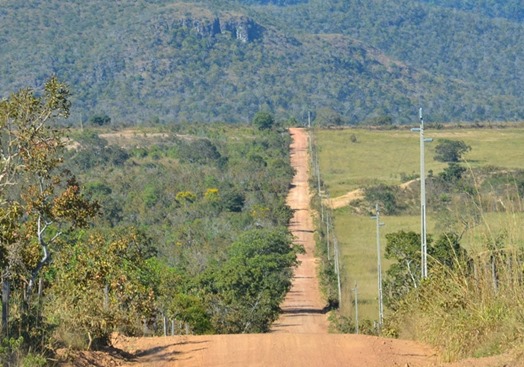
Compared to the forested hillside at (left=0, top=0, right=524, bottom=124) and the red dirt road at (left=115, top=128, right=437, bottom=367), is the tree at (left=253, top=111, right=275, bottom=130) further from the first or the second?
the red dirt road at (left=115, top=128, right=437, bottom=367)

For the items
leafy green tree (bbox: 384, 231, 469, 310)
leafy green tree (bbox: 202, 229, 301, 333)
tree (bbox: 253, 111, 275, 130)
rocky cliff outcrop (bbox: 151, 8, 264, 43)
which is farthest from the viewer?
rocky cliff outcrop (bbox: 151, 8, 264, 43)

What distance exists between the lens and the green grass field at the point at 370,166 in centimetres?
3908

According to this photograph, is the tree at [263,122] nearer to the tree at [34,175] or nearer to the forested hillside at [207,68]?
the forested hillside at [207,68]

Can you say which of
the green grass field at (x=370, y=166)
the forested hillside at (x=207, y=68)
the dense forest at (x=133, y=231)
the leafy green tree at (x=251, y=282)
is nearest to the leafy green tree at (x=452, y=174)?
the green grass field at (x=370, y=166)

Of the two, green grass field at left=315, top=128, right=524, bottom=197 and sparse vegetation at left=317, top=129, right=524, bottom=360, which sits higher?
green grass field at left=315, top=128, right=524, bottom=197

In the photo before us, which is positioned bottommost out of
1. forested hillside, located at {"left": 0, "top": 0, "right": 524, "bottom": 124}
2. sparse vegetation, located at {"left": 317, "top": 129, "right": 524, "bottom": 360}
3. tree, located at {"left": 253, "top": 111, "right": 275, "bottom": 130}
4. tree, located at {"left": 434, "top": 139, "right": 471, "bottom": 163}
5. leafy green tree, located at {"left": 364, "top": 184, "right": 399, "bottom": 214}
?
sparse vegetation, located at {"left": 317, "top": 129, "right": 524, "bottom": 360}

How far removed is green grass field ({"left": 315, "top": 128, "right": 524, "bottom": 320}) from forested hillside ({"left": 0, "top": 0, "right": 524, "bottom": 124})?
24.4 metres

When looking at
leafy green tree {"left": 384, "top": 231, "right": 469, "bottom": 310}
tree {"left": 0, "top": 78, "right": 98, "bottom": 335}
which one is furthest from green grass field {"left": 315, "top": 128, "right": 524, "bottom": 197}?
tree {"left": 0, "top": 78, "right": 98, "bottom": 335}

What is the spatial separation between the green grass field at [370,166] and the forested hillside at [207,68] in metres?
24.4

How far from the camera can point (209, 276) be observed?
3050cm

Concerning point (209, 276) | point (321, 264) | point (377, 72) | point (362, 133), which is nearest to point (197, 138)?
point (362, 133)

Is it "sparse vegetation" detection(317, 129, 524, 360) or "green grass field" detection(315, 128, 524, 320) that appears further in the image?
"green grass field" detection(315, 128, 524, 320)

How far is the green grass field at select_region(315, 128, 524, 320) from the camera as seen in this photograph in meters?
39.1

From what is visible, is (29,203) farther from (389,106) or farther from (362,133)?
(389,106)
